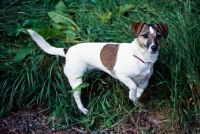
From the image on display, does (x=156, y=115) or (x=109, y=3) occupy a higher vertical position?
(x=109, y=3)

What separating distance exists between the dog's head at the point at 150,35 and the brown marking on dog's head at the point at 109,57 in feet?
1.15

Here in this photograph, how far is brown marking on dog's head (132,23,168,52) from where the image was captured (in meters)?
3.68

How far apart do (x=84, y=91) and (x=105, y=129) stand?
1.77ft

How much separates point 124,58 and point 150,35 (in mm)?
371

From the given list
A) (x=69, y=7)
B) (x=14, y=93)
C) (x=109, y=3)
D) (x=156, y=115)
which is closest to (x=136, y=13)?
(x=109, y=3)

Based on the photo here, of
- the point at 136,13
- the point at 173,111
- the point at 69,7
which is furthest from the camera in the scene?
the point at 69,7

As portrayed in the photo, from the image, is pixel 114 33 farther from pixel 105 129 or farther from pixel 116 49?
pixel 105 129

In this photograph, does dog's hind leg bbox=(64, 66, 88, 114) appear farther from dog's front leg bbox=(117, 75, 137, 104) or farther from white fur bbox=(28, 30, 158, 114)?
dog's front leg bbox=(117, 75, 137, 104)

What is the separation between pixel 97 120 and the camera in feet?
13.8

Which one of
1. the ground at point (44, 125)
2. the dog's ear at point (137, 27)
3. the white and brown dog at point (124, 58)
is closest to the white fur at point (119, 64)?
the white and brown dog at point (124, 58)

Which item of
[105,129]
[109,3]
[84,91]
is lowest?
[105,129]

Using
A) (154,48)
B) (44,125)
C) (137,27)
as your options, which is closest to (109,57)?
(137,27)

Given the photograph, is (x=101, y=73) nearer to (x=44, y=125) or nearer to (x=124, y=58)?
(x=124, y=58)

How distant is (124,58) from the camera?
3.91 metres
